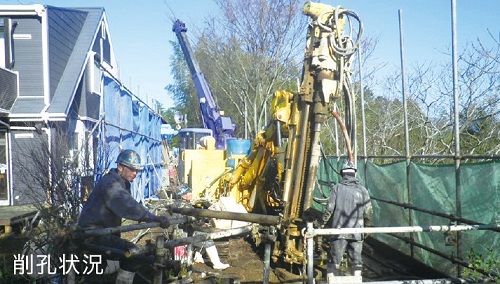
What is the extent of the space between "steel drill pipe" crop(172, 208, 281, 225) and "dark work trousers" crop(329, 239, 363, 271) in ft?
3.92

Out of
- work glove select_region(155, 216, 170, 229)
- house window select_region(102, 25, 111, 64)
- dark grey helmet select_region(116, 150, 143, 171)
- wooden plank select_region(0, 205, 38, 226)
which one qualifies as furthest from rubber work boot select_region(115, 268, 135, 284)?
house window select_region(102, 25, 111, 64)

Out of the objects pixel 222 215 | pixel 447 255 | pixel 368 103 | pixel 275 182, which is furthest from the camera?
pixel 368 103

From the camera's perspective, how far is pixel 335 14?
6699 millimetres

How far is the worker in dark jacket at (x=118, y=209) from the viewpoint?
4.59m

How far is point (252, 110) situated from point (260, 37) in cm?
422

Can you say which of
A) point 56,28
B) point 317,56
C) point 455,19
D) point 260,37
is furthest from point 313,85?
point 260,37

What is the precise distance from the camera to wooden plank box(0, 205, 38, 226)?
34.0 feet

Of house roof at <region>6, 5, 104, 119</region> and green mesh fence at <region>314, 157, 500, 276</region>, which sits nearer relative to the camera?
green mesh fence at <region>314, 157, 500, 276</region>

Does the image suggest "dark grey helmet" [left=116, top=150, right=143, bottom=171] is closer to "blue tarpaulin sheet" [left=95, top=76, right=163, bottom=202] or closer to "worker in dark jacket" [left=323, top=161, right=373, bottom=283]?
"worker in dark jacket" [left=323, top=161, right=373, bottom=283]

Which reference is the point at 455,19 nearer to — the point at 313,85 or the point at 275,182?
the point at 313,85

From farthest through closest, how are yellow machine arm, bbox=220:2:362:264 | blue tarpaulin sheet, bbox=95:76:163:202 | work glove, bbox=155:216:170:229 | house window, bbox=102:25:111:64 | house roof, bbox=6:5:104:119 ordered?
house window, bbox=102:25:111:64, house roof, bbox=6:5:104:119, blue tarpaulin sheet, bbox=95:76:163:202, yellow machine arm, bbox=220:2:362:264, work glove, bbox=155:216:170:229

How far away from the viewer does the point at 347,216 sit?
6.30 m

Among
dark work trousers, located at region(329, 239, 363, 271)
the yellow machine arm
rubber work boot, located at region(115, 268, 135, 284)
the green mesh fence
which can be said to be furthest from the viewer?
the yellow machine arm

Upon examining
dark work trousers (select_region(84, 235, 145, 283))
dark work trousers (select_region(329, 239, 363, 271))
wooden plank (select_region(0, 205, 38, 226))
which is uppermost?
dark work trousers (select_region(84, 235, 145, 283))
